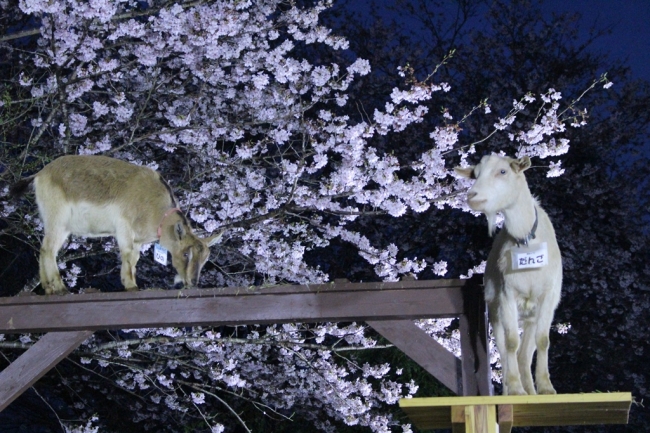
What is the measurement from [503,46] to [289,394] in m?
7.67

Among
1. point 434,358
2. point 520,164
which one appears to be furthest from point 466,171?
point 434,358

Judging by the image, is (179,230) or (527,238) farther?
(179,230)

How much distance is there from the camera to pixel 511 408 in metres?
3.94

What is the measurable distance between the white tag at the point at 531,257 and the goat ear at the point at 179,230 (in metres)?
2.34

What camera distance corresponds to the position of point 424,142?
1402 centimetres

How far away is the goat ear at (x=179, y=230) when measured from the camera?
18.6ft

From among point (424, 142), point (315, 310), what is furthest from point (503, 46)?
point (315, 310)

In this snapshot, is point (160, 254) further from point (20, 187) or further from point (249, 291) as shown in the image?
point (20, 187)

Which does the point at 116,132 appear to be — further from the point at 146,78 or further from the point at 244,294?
the point at 244,294

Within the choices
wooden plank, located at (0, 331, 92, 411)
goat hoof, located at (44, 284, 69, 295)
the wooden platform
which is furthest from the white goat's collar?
goat hoof, located at (44, 284, 69, 295)

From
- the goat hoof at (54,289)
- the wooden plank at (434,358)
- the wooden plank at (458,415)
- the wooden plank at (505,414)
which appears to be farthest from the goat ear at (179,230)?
the wooden plank at (505,414)

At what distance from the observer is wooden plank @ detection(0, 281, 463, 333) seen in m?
5.03

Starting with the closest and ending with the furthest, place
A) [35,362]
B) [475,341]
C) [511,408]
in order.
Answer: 1. [511,408]
2. [475,341]
3. [35,362]

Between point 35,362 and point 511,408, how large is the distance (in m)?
2.94
